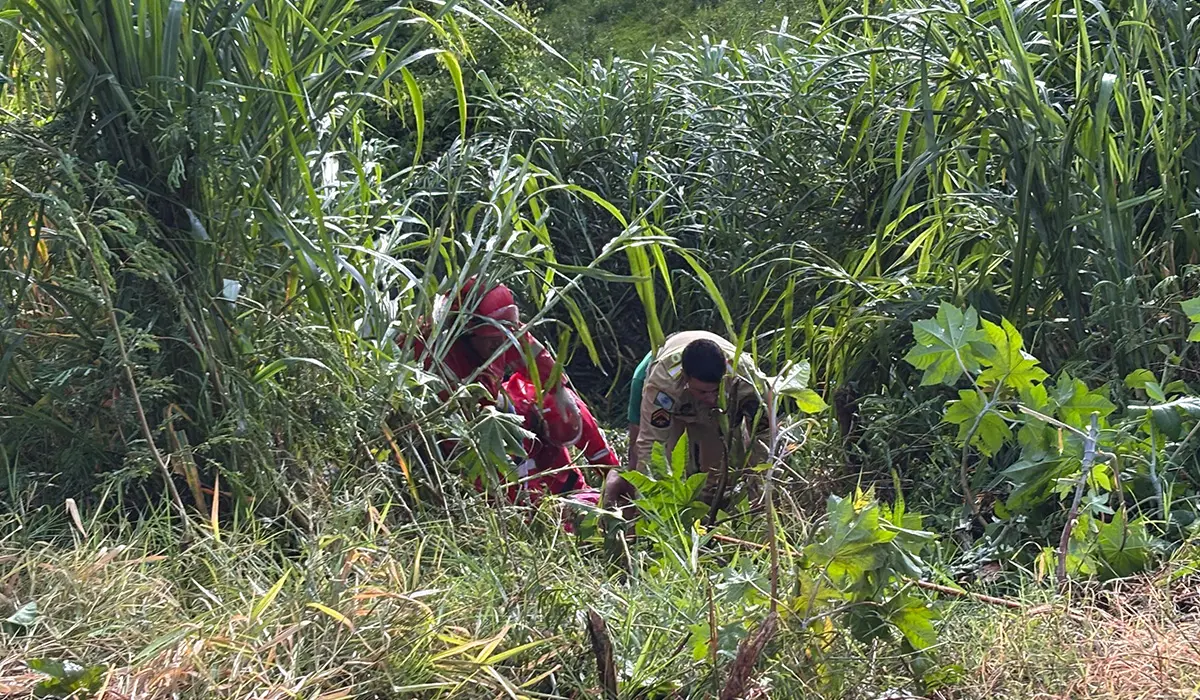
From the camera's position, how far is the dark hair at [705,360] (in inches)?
141

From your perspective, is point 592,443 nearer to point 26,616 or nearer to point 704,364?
point 704,364

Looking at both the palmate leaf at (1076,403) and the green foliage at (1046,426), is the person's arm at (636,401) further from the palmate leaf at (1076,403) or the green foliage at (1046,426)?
the palmate leaf at (1076,403)

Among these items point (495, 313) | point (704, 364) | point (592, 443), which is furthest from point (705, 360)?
point (592, 443)

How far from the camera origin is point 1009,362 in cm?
265

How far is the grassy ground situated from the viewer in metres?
1.92

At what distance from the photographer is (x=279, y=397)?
2.55 metres

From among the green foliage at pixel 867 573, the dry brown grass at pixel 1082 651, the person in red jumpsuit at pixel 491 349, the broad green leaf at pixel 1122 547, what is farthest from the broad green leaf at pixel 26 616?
the broad green leaf at pixel 1122 547

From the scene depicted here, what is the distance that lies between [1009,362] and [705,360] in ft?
3.55

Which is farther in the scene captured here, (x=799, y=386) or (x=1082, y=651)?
(x=799, y=386)

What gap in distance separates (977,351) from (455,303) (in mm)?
1250

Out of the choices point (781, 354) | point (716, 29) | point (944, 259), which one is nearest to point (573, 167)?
point (781, 354)

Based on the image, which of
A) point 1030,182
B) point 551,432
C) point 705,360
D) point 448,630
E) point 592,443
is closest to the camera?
point 448,630

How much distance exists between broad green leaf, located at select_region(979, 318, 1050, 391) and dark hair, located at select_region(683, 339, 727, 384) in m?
1.03

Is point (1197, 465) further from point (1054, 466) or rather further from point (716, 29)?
point (716, 29)
